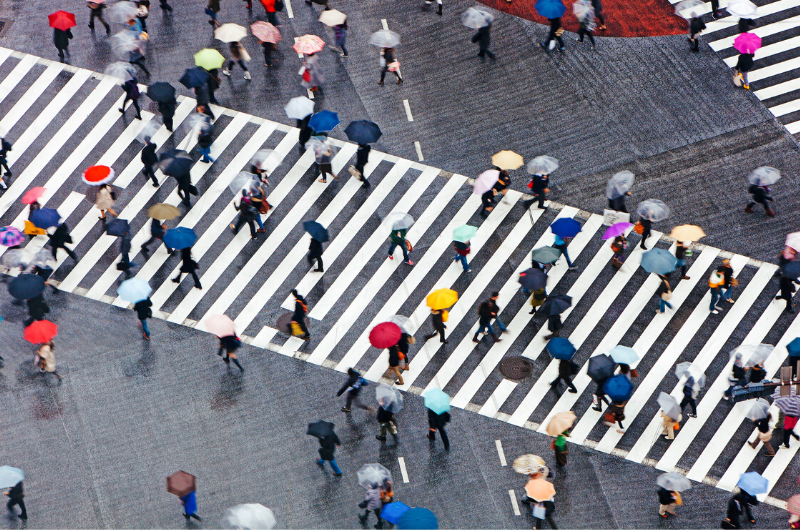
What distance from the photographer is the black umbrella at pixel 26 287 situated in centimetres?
2912

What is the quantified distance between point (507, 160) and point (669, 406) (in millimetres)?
8257

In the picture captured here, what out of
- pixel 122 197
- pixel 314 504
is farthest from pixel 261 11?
pixel 314 504

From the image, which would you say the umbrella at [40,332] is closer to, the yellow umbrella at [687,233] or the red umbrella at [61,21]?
the red umbrella at [61,21]

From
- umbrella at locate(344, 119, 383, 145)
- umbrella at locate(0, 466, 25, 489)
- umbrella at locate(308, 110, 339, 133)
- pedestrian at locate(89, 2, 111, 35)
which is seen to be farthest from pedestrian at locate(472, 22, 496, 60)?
umbrella at locate(0, 466, 25, 489)

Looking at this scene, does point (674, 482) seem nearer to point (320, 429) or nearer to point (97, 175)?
point (320, 429)

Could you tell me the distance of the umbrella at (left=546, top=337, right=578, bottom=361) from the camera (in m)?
27.8

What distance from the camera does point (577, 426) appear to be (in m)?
28.5

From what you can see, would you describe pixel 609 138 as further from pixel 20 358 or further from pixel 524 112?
pixel 20 358

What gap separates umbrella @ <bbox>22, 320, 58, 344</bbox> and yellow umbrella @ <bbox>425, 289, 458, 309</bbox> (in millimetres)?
9574

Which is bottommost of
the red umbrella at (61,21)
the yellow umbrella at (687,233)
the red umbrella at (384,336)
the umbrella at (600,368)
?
the umbrella at (600,368)

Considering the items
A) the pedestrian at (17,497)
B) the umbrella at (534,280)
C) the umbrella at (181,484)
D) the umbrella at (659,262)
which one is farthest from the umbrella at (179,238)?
the umbrella at (659,262)

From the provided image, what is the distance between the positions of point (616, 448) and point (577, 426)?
1101 mm

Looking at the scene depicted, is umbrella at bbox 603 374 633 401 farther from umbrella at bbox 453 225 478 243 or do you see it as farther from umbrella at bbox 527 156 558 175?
umbrella at bbox 527 156 558 175

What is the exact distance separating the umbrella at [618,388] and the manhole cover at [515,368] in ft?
8.25
